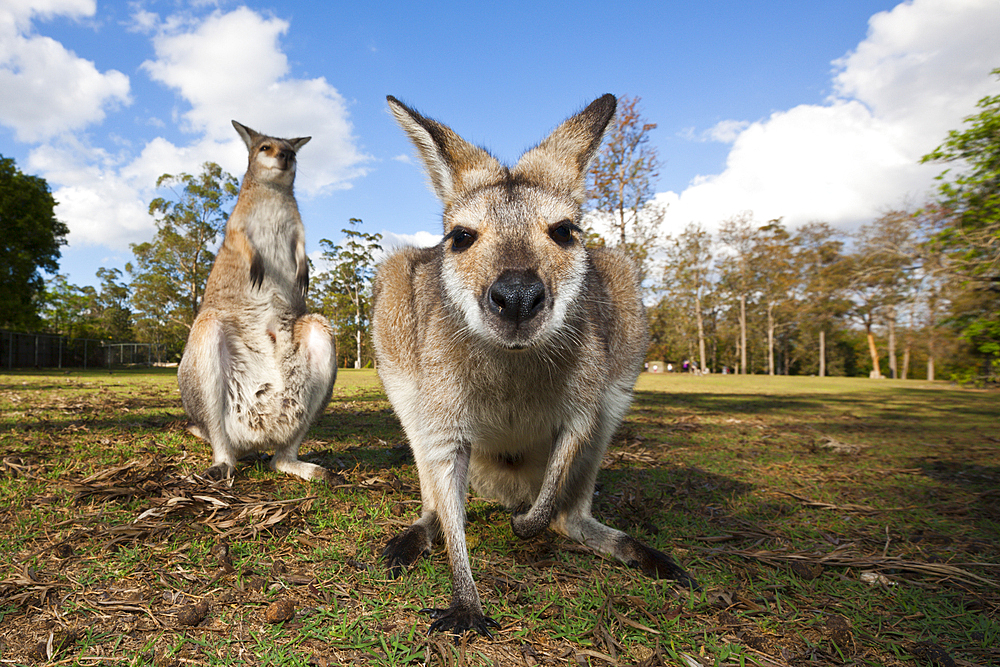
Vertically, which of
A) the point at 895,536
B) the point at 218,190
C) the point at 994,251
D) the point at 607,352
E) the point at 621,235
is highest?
the point at 218,190

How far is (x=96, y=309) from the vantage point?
50.5 m

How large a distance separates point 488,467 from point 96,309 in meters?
62.7

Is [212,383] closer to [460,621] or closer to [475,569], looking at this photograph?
[475,569]

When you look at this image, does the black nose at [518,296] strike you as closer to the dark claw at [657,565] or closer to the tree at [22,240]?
the dark claw at [657,565]

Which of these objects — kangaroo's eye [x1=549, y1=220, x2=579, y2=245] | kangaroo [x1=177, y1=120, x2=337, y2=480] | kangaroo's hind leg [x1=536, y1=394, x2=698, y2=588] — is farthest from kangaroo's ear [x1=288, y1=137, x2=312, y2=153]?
kangaroo's hind leg [x1=536, y1=394, x2=698, y2=588]

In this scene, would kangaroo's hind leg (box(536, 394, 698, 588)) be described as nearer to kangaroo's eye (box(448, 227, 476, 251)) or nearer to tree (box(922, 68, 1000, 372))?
kangaroo's eye (box(448, 227, 476, 251))

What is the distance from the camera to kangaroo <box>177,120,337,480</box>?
125 inches

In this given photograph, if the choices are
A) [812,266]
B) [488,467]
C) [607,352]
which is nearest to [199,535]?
[488,467]

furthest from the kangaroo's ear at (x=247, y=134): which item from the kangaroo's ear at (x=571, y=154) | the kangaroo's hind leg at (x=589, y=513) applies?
the kangaroo's hind leg at (x=589, y=513)

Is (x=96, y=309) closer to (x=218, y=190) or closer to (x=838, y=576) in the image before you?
(x=218, y=190)

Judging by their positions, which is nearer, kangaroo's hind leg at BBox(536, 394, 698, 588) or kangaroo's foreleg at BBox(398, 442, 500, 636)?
kangaroo's foreleg at BBox(398, 442, 500, 636)

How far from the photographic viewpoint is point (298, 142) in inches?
164

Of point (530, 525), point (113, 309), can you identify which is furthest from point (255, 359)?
point (113, 309)

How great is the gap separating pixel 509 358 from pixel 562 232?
1.84 ft
